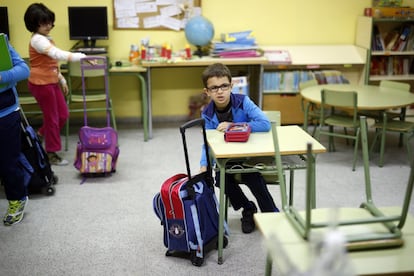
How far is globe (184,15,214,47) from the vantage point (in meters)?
5.16

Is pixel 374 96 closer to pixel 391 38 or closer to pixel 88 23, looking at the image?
pixel 391 38

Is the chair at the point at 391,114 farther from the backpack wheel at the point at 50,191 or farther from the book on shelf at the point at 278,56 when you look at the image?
the backpack wheel at the point at 50,191

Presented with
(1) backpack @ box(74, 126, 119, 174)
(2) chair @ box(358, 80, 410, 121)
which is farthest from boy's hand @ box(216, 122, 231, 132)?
(2) chair @ box(358, 80, 410, 121)

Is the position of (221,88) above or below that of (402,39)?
below

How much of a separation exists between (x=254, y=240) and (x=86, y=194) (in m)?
1.44

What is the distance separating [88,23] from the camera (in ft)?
17.0

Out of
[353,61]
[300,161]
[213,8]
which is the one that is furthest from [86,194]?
[353,61]

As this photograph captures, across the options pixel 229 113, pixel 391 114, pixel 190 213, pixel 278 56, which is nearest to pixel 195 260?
pixel 190 213

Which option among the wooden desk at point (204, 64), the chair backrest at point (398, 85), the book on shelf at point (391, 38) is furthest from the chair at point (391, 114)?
the wooden desk at point (204, 64)

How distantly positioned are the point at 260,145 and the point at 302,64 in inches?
124

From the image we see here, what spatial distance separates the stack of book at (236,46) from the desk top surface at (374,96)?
82cm

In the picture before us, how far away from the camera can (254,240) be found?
294cm

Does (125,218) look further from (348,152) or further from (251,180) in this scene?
(348,152)

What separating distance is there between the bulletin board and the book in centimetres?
272
